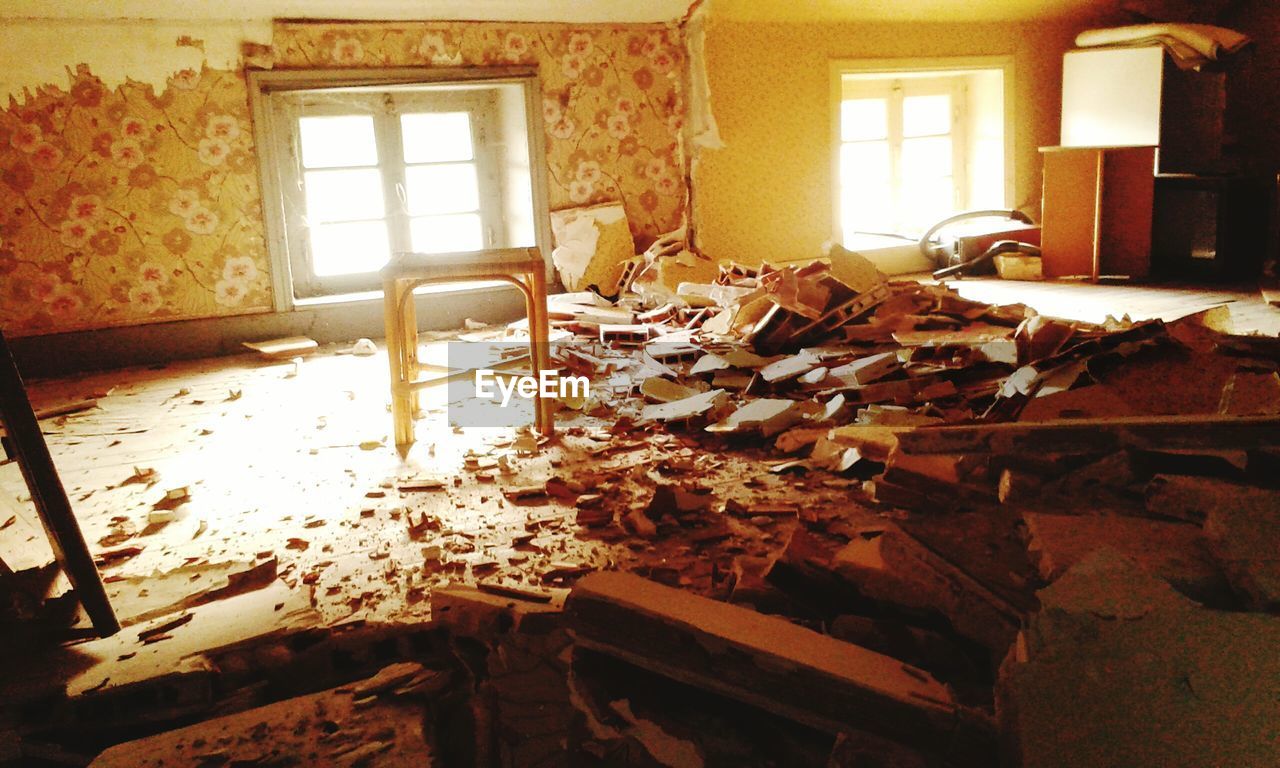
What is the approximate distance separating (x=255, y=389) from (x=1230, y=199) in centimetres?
627

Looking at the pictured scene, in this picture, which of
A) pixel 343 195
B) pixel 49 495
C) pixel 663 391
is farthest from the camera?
pixel 343 195

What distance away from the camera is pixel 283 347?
546cm

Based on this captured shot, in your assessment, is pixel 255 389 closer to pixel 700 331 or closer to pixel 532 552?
pixel 700 331

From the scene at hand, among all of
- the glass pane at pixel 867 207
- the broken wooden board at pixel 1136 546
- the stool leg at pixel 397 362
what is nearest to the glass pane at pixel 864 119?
the glass pane at pixel 867 207

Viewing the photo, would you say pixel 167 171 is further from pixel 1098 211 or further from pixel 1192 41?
pixel 1192 41

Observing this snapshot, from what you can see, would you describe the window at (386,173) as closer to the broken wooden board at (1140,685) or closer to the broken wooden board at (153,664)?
the broken wooden board at (153,664)

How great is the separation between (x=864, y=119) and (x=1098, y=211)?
201cm

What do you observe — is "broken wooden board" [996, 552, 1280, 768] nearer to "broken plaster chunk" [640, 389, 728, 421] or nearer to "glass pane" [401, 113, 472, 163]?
"broken plaster chunk" [640, 389, 728, 421]

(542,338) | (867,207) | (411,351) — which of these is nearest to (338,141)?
(411,351)

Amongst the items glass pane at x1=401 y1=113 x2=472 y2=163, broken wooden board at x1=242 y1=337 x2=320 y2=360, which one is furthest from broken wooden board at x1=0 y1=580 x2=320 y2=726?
glass pane at x1=401 y1=113 x2=472 y2=163

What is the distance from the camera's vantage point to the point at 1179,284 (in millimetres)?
6449

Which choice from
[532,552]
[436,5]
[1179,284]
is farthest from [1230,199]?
[532,552]

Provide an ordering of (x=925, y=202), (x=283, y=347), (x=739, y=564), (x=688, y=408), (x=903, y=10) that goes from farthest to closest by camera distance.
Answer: (x=925, y=202)
(x=903, y=10)
(x=283, y=347)
(x=688, y=408)
(x=739, y=564)

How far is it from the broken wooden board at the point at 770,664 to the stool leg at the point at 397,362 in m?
1.86
